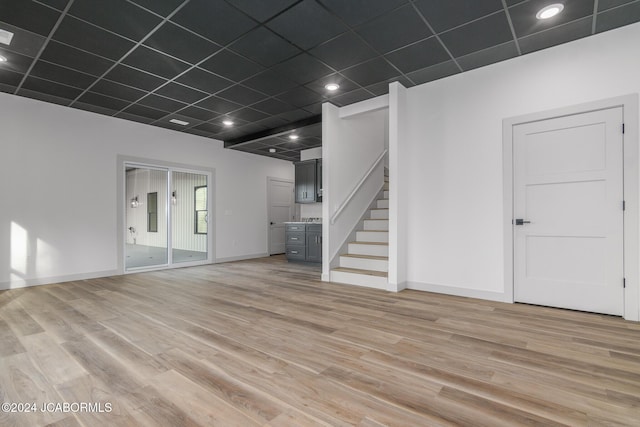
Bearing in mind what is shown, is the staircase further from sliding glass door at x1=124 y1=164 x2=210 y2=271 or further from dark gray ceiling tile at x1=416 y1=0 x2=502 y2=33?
sliding glass door at x1=124 y1=164 x2=210 y2=271

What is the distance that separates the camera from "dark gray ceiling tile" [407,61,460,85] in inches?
148

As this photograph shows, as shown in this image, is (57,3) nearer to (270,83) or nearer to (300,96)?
(270,83)

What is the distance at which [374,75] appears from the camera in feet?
13.0

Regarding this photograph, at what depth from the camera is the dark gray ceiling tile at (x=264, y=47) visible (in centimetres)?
309

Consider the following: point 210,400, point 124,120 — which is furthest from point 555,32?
point 124,120

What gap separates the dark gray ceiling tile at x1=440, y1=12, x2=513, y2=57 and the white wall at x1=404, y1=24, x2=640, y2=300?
1.80ft

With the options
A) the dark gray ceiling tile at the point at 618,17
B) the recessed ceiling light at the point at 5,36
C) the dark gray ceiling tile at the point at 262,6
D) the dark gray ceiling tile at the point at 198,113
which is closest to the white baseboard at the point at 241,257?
the dark gray ceiling tile at the point at 198,113

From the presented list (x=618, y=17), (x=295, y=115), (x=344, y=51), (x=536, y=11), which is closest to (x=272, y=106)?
(x=295, y=115)

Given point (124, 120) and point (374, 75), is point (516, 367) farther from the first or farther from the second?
point (124, 120)

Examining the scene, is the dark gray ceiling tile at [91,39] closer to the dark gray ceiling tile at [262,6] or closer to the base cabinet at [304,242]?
the dark gray ceiling tile at [262,6]

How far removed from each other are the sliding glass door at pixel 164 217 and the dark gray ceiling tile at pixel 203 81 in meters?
2.53

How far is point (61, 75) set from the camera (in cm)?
387

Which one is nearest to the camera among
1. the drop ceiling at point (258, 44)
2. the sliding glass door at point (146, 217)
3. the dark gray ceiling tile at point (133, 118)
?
the drop ceiling at point (258, 44)

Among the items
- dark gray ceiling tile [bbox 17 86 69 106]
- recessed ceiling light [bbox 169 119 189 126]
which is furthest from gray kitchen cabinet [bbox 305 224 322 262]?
dark gray ceiling tile [bbox 17 86 69 106]
